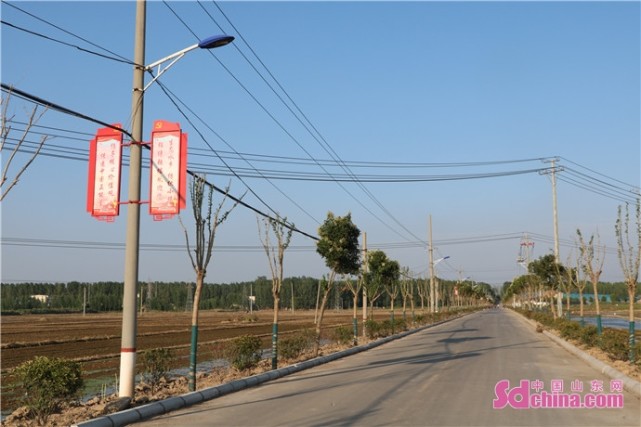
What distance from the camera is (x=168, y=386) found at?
1479 cm

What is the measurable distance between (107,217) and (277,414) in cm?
556

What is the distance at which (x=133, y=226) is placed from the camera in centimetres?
1265

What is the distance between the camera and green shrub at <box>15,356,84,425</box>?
10.1m

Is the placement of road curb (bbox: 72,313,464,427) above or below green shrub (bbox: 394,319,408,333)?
above

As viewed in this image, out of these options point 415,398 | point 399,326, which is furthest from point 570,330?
point 415,398

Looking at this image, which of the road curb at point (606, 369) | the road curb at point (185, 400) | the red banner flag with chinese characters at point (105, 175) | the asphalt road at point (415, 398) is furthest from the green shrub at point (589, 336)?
the red banner flag with chinese characters at point (105, 175)

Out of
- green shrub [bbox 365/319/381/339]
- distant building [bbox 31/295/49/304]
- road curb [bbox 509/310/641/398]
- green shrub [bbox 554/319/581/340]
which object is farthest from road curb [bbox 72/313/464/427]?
distant building [bbox 31/295/49/304]

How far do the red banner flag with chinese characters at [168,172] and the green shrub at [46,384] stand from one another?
360 cm

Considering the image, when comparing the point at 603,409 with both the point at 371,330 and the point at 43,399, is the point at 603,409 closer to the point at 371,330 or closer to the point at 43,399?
the point at 43,399

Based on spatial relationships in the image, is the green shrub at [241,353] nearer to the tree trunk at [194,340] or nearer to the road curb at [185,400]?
the road curb at [185,400]

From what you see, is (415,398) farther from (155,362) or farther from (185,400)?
(155,362)

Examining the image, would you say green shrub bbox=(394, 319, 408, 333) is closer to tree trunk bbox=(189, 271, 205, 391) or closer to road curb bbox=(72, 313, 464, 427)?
road curb bbox=(72, 313, 464, 427)

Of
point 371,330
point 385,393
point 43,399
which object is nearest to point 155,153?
point 43,399

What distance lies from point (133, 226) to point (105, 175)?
4.32 ft
